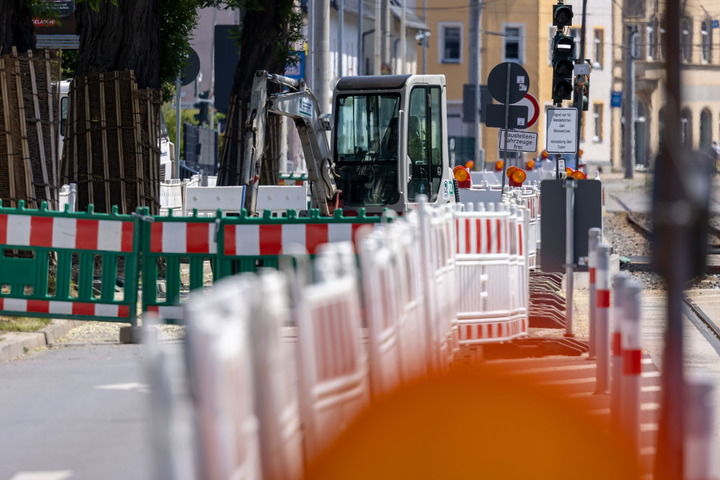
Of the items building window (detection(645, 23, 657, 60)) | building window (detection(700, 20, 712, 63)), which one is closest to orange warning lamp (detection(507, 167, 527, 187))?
building window (detection(700, 20, 712, 63))

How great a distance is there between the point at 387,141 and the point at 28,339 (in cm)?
1276

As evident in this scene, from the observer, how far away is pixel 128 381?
11.7 metres

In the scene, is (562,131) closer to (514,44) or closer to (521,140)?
(521,140)

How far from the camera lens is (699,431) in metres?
4.97

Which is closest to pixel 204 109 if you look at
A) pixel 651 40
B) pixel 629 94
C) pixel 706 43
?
pixel 629 94

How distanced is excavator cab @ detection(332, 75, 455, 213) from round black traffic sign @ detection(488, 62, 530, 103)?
3.93ft

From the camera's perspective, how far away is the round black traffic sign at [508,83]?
2491 cm

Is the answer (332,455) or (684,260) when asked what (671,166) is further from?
(332,455)

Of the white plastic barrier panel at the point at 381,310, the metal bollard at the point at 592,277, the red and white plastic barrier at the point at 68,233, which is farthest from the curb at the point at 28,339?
the white plastic barrier panel at the point at 381,310

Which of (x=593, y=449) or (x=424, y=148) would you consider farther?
(x=424, y=148)

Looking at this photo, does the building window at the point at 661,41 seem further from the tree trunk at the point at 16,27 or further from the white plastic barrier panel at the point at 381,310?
the tree trunk at the point at 16,27

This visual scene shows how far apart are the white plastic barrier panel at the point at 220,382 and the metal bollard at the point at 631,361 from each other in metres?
3.60

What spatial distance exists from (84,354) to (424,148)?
12.9 metres

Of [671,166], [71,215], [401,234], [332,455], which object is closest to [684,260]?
[671,166]
